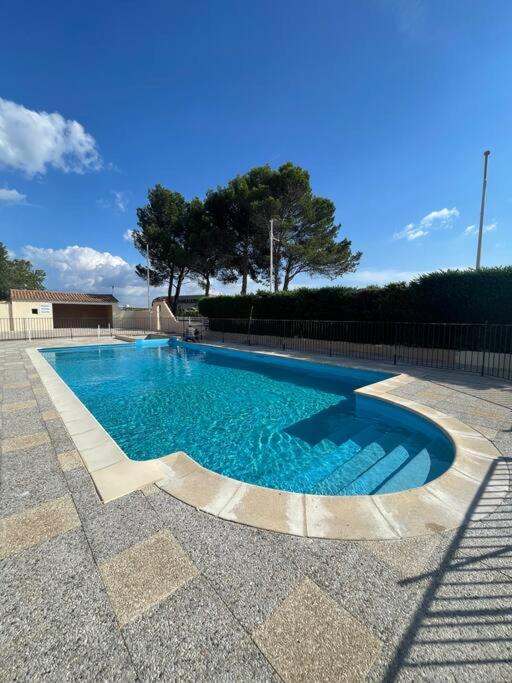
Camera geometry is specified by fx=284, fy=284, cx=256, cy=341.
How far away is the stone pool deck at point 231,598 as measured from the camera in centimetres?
121

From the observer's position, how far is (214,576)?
165cm

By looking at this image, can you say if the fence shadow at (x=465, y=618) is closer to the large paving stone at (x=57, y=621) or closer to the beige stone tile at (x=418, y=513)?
the beige stone tile at (x=418, y=513)

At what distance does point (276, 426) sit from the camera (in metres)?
5.21

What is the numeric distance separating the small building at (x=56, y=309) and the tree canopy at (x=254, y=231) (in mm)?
8043

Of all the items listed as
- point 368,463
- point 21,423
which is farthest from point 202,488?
point 21,423

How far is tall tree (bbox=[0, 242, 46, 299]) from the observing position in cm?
3247

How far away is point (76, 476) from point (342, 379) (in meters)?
7.13

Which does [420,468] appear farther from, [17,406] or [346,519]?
[17,406]

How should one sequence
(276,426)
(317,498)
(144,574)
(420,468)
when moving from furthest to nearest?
(276,426) → (420,468) → (317,498) → (144,574)

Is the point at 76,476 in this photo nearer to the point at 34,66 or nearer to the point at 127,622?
the point at 127,622

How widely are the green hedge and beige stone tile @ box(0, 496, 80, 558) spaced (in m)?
10.0

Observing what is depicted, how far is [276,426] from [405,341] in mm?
6628

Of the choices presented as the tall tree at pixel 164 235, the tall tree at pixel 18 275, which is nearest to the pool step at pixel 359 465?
the tall tree at pixel 164 235

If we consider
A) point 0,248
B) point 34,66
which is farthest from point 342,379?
point 0,248
